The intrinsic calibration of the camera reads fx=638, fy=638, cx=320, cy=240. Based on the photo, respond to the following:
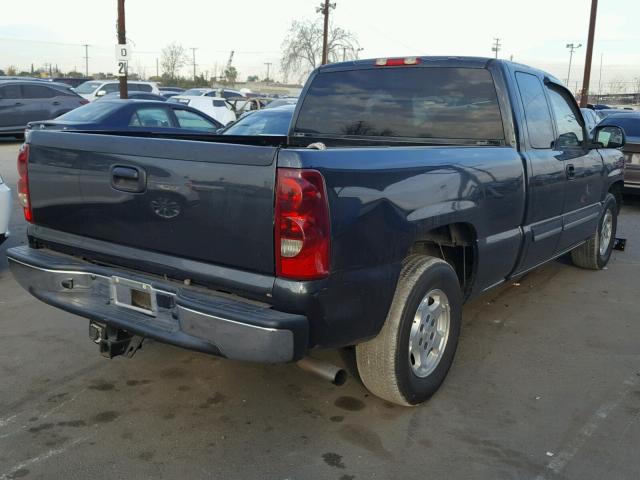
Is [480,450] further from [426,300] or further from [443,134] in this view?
[443,134]

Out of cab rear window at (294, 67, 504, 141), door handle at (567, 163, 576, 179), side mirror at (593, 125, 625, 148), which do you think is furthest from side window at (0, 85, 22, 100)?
door handle at (567, 163, 576, 179)

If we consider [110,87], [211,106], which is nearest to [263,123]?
[211,106]

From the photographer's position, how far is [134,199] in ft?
10.1

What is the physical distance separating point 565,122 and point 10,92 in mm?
15865

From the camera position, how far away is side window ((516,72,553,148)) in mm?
4449

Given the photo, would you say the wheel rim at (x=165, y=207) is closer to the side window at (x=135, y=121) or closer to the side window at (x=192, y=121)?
the side window at (x=135, y=121)

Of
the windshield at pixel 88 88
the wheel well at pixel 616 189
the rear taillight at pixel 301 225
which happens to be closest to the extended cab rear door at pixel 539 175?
the wheel well at pixel 616 189

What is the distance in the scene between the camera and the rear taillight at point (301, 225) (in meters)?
2.61

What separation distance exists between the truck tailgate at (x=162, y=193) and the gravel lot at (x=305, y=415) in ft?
3.16

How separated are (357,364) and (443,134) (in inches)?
70.8

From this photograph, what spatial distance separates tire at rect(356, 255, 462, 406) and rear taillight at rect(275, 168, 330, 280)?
70 cm

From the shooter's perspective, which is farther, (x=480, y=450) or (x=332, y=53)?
(x=332, y=53)

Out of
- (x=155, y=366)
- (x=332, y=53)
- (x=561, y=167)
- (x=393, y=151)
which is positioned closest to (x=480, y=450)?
(x=393, y=151)

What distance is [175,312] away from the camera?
2916 mm
